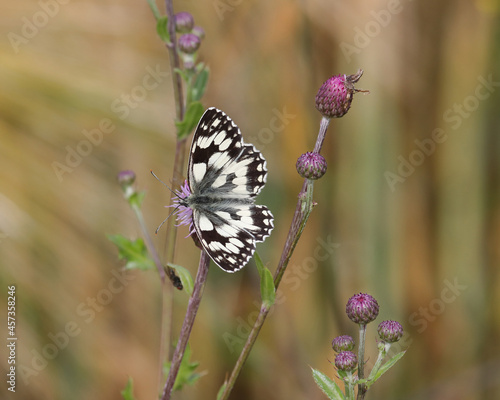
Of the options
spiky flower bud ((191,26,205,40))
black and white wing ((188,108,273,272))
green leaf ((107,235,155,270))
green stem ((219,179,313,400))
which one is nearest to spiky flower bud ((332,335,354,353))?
green stem ((219,179,313,400))

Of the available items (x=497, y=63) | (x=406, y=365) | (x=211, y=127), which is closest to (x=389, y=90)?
(x=497, y=63)

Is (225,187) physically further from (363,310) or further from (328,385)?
(328,385)

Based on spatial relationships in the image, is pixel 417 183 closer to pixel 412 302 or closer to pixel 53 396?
pixel 412 302

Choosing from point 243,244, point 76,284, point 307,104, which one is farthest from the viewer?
point 307,104

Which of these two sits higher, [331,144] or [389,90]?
[389,90]

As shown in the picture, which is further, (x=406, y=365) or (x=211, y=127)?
(x=406, y=365)

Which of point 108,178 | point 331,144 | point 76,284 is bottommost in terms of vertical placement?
point 76,284
